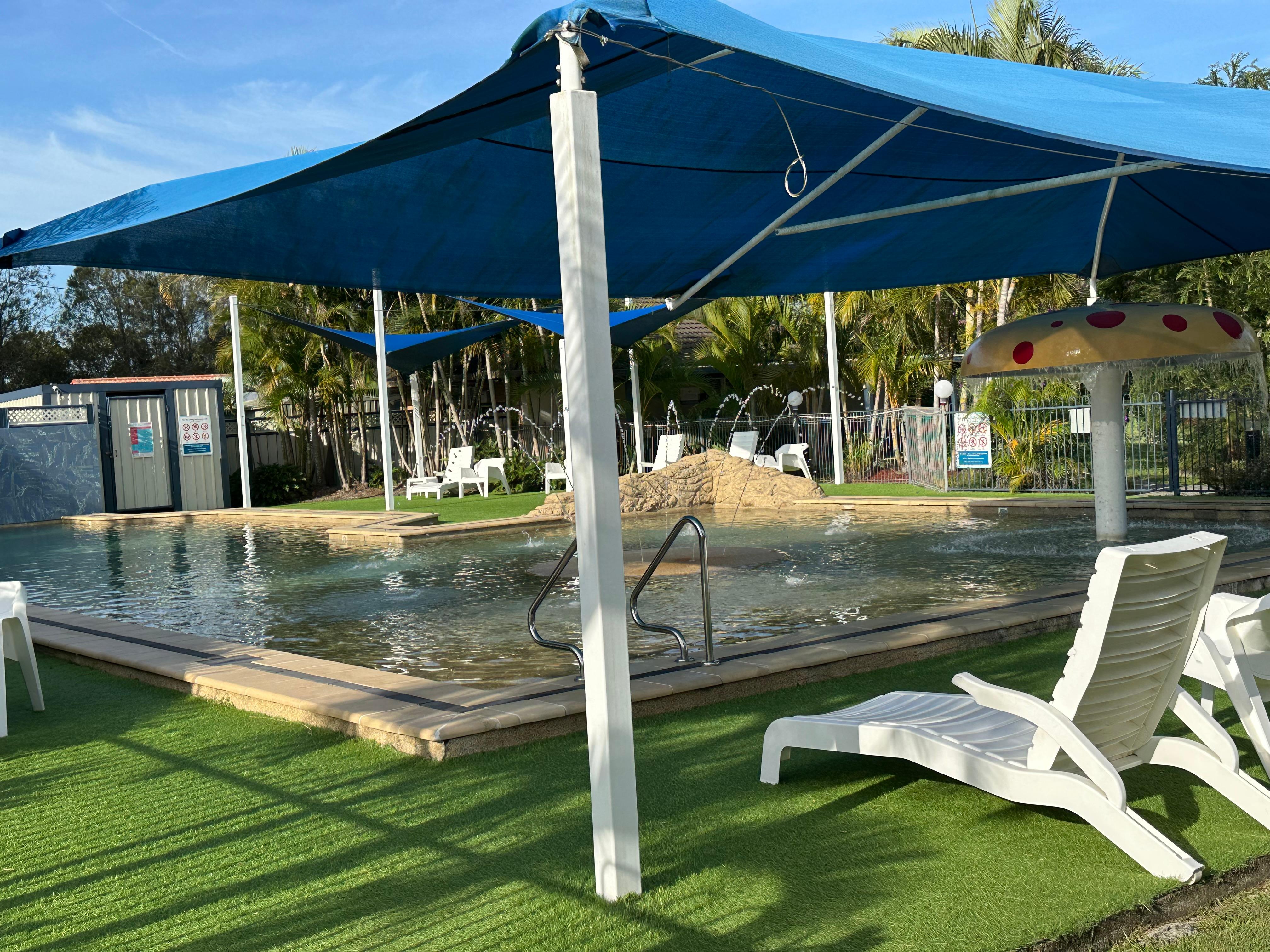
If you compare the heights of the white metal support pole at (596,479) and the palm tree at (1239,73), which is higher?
the palm tree at (1239,73)

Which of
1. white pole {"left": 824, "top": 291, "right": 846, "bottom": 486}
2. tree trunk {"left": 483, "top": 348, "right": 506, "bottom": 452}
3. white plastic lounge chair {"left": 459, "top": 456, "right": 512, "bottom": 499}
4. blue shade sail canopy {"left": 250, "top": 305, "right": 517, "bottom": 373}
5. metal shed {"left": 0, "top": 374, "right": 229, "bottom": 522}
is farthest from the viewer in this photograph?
tree trunk {"left": 483, "top": 348, "right": 506, "bottom": 452}

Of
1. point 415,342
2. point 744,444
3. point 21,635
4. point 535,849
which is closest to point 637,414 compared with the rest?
point 744,444

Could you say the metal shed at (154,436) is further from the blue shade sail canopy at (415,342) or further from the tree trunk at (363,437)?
the blue shade sail canopy at (415,342)

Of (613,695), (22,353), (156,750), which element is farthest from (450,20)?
(22,353)

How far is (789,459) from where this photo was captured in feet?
69.2

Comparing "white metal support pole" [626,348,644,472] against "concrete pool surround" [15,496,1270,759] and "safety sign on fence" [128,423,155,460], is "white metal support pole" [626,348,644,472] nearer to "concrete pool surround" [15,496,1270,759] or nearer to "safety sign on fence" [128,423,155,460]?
"safety sign on fence" [128,423,155,460]

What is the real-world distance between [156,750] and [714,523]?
10358mm

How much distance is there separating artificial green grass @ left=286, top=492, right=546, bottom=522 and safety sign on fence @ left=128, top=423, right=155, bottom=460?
9.84 feet

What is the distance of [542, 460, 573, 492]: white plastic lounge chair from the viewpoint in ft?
66.1

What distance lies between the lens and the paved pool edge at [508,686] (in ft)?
15.3

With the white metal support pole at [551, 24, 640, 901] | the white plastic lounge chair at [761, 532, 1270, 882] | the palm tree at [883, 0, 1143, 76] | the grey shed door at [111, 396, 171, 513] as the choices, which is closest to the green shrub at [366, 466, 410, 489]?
the grey shed door at [111, 396, 171, 513]

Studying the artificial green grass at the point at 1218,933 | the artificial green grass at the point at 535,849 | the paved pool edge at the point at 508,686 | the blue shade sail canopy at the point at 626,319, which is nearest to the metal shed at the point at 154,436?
the blue shade sail canopy at the point at 626,319

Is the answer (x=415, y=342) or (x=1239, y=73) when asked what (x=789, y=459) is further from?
(x=1239, y=73)

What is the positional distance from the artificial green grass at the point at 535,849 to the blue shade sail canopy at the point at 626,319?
6102mm
